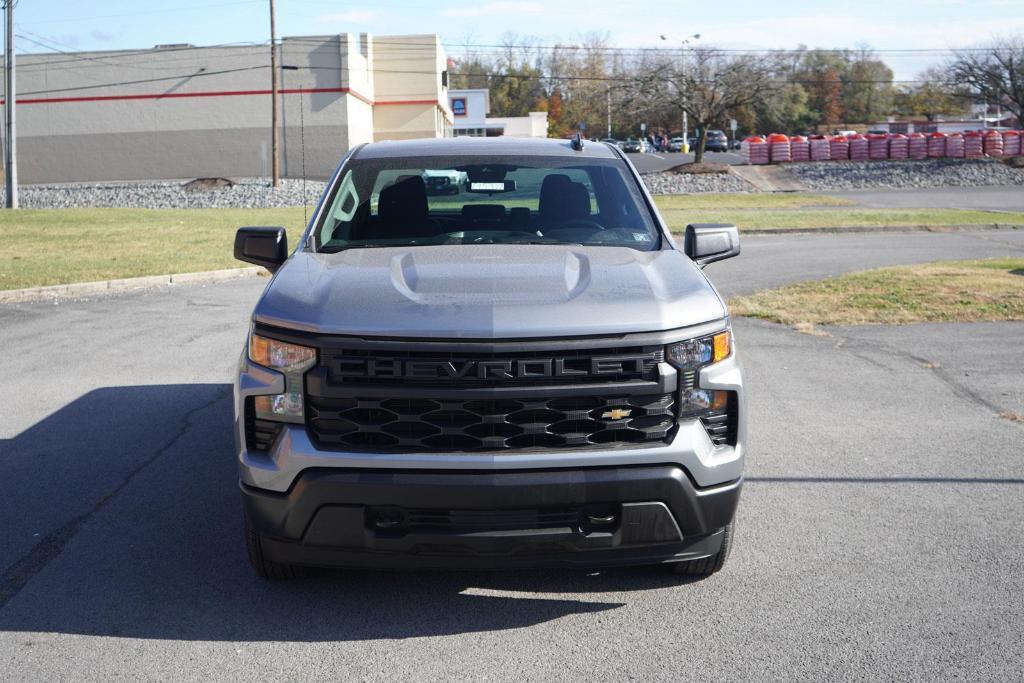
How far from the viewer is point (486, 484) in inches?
147

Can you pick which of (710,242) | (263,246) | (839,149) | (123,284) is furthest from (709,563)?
(839,149)

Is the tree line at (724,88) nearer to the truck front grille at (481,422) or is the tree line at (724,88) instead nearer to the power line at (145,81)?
the power line at (145,81)

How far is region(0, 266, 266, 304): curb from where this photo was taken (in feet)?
44.1

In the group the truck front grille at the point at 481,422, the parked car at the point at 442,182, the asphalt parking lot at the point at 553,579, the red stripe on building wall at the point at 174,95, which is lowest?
the asphalt parking lot at the point at 553,579

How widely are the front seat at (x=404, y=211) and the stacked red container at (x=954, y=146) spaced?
54.8m

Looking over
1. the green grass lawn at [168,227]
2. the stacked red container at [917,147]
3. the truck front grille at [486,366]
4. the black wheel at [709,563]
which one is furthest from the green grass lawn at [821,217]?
the stacked red container at [917,147]

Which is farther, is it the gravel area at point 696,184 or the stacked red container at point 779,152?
the stacked red container at point 779,152

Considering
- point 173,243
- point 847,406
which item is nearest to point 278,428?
point 847,406

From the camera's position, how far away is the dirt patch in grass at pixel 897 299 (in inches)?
453

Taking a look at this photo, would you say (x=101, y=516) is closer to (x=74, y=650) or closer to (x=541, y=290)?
(x=74, y=650)

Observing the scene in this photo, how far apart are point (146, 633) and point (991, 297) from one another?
11.0m

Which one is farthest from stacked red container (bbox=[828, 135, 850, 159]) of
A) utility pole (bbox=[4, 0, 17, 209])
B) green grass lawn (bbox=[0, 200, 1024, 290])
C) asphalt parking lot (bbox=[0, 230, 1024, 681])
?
asphalt parking lot (bbox=[0, 230, 1024, 681])

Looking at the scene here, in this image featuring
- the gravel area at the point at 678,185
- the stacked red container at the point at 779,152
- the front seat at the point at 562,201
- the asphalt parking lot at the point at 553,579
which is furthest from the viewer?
the stacked red container at the point at 779,152

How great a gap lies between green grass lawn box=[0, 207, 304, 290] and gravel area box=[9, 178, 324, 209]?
5.55 meters
